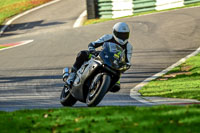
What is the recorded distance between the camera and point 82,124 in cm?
637

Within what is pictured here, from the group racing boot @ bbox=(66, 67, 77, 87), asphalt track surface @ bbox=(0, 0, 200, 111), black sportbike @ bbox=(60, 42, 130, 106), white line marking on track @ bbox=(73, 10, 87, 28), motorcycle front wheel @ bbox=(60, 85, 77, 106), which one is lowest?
white line marking on track @ bbox=(73, 10, 87, 28)

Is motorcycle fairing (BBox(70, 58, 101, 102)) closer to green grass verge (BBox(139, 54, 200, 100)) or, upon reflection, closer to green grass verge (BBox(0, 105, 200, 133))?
green grass verge (BBox(0, 105, 200, 133))

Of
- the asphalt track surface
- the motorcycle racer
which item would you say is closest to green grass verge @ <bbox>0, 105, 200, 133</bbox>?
the motorcycle racer

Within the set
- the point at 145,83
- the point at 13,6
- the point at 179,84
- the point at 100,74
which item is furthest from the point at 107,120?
the point at 13,6

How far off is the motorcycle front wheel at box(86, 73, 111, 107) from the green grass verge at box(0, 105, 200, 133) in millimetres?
576

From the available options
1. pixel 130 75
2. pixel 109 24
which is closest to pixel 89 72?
pixel 130 75

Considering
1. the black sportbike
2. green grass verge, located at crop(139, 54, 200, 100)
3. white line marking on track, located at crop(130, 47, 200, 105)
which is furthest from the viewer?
green grass verge, located at crop(139, 54, 200, 100)

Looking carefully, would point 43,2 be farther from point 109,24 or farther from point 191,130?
point 191,130

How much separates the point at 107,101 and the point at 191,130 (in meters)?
5.22

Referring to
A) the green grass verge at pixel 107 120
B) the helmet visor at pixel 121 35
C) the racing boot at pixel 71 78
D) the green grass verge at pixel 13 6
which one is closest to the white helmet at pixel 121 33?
the helmet visor at pixel 121 35

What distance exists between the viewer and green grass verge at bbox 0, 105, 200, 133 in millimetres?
5820

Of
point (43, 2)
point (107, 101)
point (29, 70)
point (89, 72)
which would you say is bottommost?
point (43, 2)

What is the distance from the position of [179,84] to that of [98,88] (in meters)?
5.09

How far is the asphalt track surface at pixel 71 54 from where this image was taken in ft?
38.3
